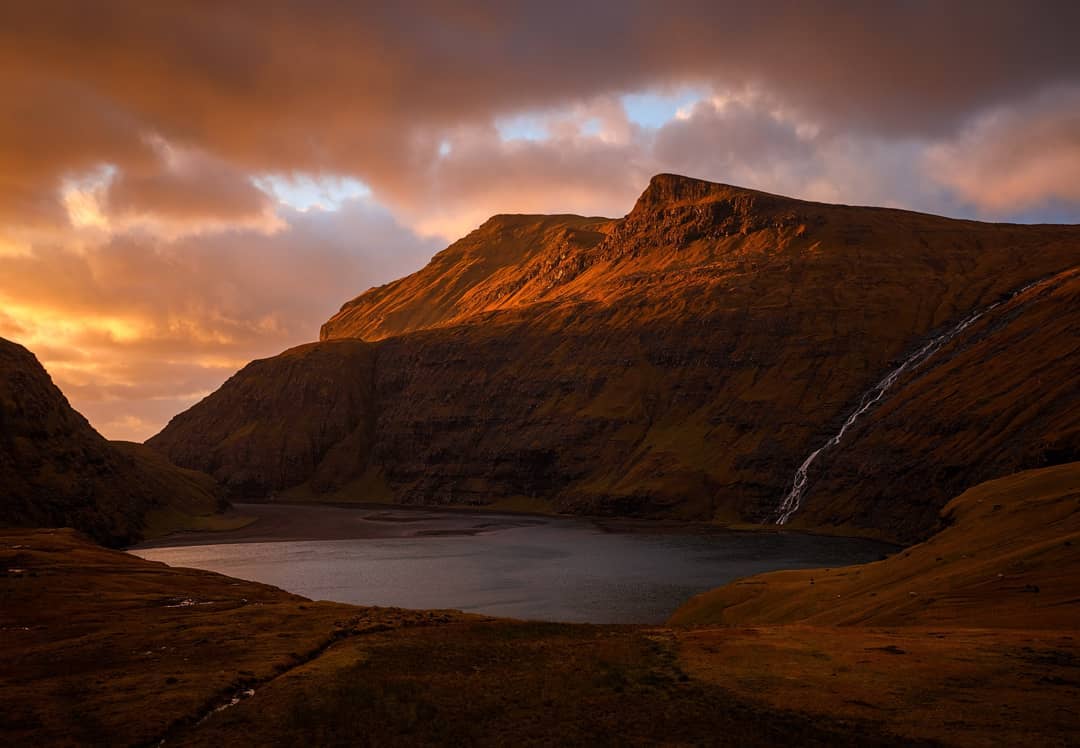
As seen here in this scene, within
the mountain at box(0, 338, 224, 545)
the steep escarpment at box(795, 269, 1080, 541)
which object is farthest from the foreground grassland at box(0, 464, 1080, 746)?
the mountain at box(0, 338, 224, 545)

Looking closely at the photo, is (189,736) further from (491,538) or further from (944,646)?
(491,538)

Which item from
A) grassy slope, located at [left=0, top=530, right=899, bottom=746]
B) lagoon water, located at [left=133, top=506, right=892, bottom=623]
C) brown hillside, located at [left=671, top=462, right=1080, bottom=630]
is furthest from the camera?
lagoon water, located at [left=133, top=506, right=892, bottom=623]

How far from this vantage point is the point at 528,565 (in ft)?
427

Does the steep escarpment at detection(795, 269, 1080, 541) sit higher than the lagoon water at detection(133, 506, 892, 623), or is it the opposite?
the steep escarpment at detection(795, 269, 1080, 541)

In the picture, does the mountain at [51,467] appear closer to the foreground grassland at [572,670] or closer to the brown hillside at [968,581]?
the foreground grassland at [572,670]

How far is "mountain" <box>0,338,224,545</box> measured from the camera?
146500 mm

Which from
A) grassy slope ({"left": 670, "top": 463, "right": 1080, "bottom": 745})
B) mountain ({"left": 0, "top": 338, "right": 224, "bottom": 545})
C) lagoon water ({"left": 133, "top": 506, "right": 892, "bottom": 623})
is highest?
mountain ({"left": 0, "top": 338, "right": 224, "bottom": 545})

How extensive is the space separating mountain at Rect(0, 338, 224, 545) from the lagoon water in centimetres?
1637

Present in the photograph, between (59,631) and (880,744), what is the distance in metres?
46.3

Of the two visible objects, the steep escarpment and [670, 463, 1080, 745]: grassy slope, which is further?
the steep escarpment

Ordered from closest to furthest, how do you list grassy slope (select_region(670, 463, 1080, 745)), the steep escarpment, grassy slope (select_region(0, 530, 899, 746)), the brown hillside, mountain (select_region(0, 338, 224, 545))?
1. grassy slope (select_region(670, 463, 1080, 745))
2. grassy slope (select_region(0, 530, 899, 746))
3. the brown hillside
4. mountain (select_region(0, 338, 224, 545))
5. the steep escarpment

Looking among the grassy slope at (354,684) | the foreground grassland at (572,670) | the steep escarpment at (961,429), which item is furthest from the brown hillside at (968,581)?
the steep escarpment at (961,429)

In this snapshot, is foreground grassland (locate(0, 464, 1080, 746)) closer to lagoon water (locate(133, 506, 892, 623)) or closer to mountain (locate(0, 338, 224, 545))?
lagoon water (locate(133, 506, 892, 623))

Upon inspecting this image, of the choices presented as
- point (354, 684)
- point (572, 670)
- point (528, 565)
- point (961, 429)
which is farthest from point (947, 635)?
point (961, 429)
